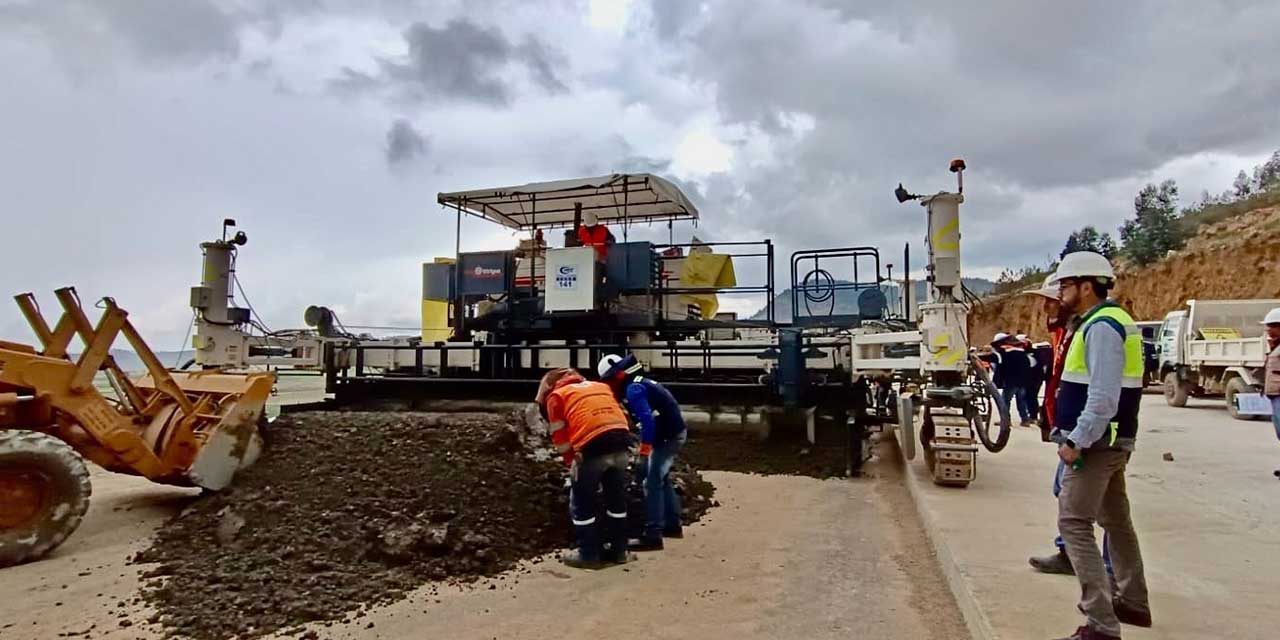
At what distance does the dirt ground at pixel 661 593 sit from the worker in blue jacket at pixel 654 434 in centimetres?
24

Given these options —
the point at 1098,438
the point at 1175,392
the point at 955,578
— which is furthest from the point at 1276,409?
the point at 1175,392

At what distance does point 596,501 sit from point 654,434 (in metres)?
0.78

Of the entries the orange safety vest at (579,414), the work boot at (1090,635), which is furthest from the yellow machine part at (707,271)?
the work boot at (1090,635)

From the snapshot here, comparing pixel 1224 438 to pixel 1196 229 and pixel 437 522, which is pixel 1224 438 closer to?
pixel 437 522

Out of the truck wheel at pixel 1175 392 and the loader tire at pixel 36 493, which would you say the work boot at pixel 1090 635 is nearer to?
the loader tire at pixel 36 493

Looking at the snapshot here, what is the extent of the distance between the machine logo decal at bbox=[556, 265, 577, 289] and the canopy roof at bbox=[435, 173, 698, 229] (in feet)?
3.64

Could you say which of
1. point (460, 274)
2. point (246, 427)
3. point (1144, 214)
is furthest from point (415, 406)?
point (1144, 214)

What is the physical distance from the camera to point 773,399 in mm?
9586

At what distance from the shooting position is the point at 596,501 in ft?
18.0

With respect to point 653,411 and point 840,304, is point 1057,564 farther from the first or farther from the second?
point 840,304

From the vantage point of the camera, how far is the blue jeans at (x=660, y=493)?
5922 mm

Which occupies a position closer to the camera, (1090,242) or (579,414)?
(579,414)

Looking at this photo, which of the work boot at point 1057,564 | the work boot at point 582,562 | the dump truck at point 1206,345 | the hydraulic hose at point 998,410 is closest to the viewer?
the work boot at point 1057,564

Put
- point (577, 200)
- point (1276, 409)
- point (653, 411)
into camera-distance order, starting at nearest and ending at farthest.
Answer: point (653, 411), point (1276, 409), point (577, 200)
